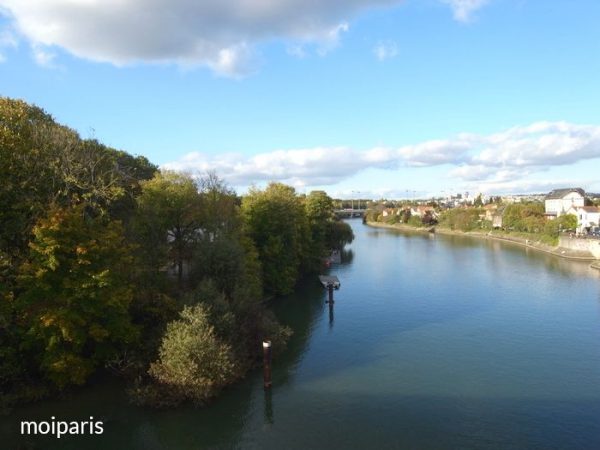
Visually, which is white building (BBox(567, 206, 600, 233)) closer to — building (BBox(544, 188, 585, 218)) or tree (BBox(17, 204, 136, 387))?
building (BBox(544, 188, 585, 218))

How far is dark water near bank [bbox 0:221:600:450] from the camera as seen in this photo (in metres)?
18.6

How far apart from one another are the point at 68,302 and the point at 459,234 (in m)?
109

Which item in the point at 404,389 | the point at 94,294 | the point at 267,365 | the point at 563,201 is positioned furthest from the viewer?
the point at 563,201

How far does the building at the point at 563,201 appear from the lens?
108688mm

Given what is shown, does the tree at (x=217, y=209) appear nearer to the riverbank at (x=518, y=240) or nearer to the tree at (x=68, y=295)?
the tree at (x=68, y=295)

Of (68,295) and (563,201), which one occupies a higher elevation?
(563,201)

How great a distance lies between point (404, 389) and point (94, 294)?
15162 millimetres

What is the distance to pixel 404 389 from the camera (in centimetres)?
2314

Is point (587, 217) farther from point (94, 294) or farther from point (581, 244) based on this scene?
point (94, 294)

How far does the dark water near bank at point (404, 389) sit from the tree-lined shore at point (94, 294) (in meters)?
1.54

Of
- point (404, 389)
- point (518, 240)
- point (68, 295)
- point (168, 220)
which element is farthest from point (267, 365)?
point (518, 240)

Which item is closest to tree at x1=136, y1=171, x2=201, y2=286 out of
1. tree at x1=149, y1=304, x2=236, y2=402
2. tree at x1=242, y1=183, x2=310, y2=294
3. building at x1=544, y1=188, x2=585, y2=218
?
tree at x1=149, y1=304, x2=236, y2=402

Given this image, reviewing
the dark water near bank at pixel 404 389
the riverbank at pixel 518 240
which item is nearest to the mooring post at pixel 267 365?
the dark water near bank at pixel 404 389

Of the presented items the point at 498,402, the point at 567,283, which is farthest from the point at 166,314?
the point at 567,283
